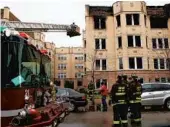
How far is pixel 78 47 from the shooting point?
327ft

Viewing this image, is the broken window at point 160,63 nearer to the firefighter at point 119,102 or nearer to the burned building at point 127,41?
the burned building at point 127,41

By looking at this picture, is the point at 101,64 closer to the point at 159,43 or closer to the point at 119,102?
the point at 159,43

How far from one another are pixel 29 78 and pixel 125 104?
4.34 metres

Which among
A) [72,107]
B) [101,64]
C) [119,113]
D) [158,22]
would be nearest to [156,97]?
[72,107]

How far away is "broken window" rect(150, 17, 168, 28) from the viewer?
44.9m

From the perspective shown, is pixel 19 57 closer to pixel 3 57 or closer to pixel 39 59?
pixel 3 57

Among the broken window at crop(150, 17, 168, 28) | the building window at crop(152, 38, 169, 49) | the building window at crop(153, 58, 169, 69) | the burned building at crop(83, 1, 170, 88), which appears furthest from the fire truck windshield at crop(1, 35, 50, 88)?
the broken window at crop(150, 17, 168, 28)

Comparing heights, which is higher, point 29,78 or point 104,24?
point 104,24

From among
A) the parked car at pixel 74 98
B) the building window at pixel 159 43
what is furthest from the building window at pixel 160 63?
the parked car at pixel 74 98

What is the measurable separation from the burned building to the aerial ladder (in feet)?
83.9

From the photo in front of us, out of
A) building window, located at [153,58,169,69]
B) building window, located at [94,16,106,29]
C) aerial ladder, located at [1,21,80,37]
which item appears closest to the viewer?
aerial ladder, located at [1,21,80,37]

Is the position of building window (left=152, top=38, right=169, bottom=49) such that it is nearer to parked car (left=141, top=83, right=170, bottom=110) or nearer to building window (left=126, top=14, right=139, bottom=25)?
building window (left=126, top=14, right=139, bottom=25)

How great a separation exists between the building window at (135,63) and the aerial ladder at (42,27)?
2566 centimetres

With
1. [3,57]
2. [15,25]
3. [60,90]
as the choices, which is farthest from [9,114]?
[60,90]
